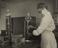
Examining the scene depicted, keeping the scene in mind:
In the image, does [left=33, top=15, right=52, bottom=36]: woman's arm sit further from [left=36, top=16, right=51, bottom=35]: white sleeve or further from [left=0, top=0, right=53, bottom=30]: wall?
[left=0, top=0, right=53, bottom=30]: wall

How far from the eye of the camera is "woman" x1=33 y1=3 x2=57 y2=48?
1.43 metres

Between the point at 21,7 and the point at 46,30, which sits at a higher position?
the point at 21,7

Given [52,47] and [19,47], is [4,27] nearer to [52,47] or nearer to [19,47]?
[19,47]

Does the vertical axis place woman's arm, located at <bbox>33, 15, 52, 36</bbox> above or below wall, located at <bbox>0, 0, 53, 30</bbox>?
below

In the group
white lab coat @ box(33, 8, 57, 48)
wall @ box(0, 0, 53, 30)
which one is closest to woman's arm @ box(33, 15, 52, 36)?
white lab coat @ box(33, 8, 57, 48)

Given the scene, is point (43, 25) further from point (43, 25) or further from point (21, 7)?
point (21, 7)

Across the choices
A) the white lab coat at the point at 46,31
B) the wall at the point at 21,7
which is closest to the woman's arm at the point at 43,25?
the white lab coat at the point at 46,31

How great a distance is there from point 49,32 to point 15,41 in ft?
0.96

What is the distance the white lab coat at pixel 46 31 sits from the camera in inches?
56.5

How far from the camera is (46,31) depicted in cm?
146

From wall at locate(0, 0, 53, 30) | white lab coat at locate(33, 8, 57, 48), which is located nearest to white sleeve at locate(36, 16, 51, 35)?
white lab coat at locate(33, 8, 57, 48)

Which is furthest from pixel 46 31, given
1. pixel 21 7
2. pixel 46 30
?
pixel 21 7

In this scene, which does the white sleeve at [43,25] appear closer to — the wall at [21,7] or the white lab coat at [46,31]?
the white lab coat at [46,31]

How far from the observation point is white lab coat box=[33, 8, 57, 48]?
143 centimetres
